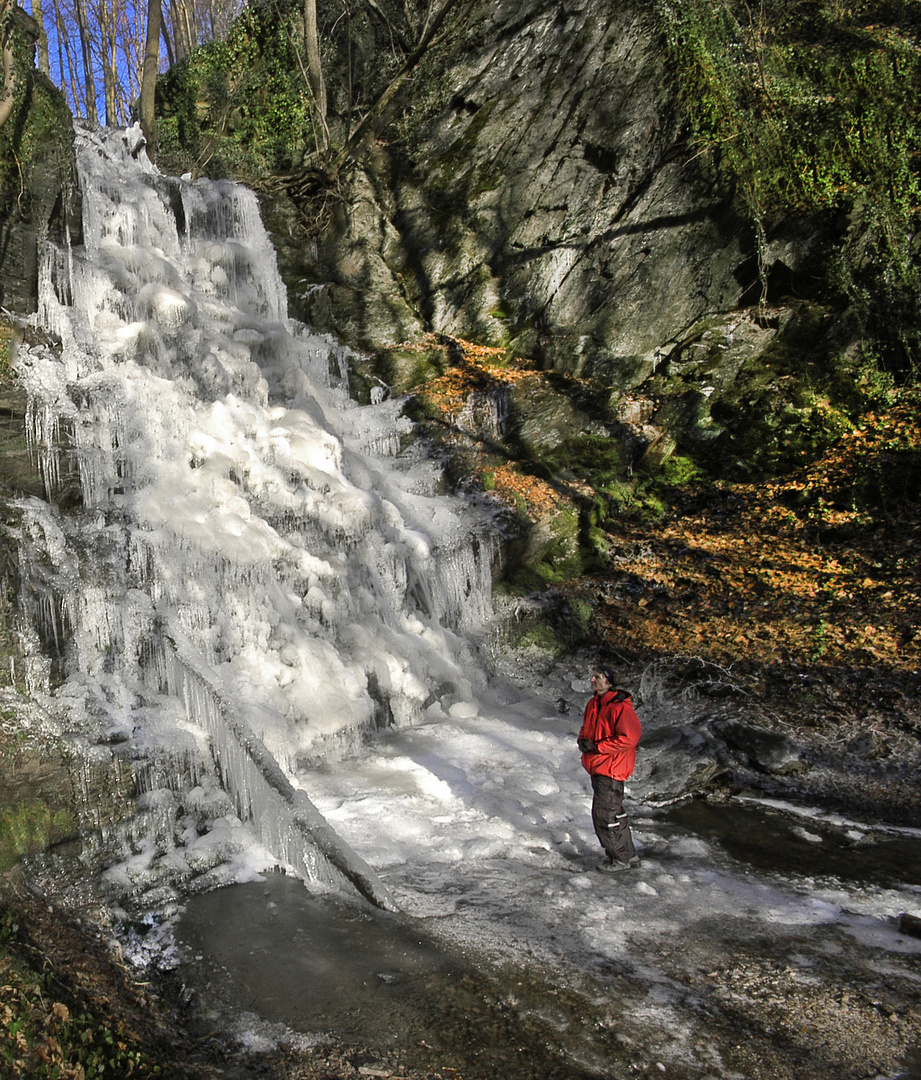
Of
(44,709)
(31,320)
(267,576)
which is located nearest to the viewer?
(44,709)

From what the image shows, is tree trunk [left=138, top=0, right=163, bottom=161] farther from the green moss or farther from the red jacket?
the red jacket

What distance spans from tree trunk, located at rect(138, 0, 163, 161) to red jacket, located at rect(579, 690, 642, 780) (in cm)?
1544

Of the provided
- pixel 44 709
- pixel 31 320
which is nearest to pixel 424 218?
pixel 31 320

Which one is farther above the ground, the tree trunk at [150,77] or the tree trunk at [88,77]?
the tree trunk at [88,77]

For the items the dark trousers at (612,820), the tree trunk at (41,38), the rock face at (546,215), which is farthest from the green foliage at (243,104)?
the dark trousers at (612,820)

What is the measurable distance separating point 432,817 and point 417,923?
56.8 inches

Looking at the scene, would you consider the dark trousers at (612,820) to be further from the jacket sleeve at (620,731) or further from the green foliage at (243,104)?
the green foliage at (243,104)

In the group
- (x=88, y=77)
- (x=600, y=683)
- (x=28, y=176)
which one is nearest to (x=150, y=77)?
(x=28, y=176)

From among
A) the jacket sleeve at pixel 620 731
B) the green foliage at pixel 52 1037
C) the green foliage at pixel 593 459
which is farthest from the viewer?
the green foliage at pixel 593 459

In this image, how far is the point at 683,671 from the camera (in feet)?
25.7

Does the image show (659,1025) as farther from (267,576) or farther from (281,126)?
(281,126)

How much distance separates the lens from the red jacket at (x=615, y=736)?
455cm

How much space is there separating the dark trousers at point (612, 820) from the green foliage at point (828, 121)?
7.84 m

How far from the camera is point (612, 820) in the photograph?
459 centimetres
